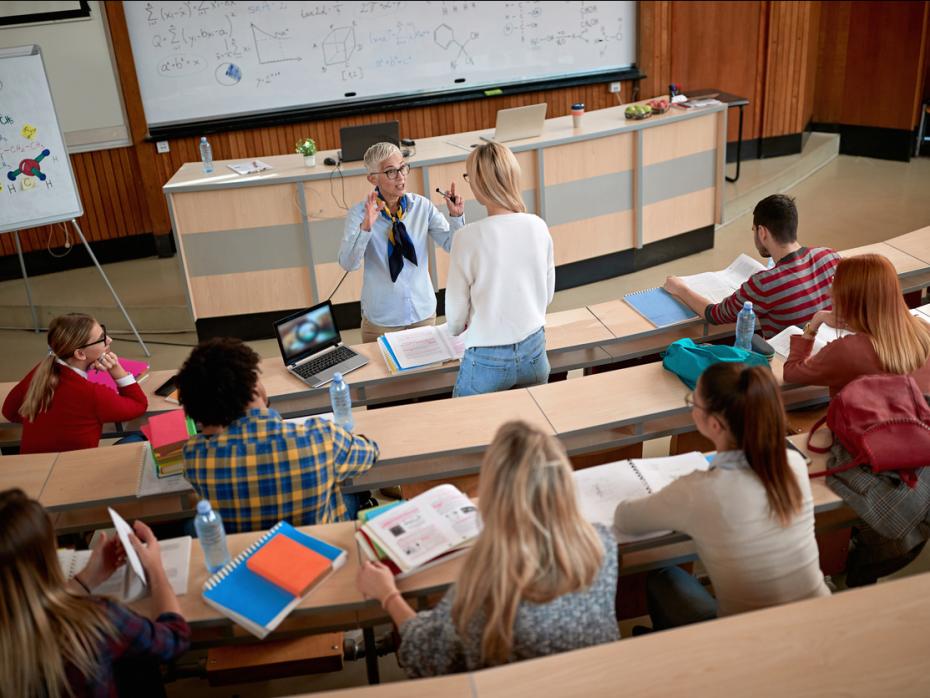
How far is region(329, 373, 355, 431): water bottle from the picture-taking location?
10.8ft

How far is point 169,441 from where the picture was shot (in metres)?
3.13

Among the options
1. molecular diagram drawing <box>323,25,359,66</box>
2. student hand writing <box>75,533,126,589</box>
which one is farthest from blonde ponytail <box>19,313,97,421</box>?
molecular diagram drawing <box>323,25,359,66</box>

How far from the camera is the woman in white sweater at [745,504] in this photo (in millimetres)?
2375

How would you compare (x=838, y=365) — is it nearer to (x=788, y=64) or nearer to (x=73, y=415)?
(x=73, y=415)

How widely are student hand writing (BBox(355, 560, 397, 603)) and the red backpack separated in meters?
1.48

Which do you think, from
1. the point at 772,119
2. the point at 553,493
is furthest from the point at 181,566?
the point at 772,119

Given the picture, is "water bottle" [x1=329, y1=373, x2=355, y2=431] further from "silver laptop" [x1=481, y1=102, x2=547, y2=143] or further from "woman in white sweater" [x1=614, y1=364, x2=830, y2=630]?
"silver laptop" [x1=481, y1=102, x2=547, y2=143]

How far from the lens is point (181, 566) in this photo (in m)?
2.67

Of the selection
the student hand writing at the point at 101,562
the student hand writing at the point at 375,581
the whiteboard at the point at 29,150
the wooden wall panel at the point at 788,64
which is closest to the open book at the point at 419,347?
the student hand writing at the point at 375,581

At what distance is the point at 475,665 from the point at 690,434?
1.86m

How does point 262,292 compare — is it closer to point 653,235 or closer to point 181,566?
point 653,235

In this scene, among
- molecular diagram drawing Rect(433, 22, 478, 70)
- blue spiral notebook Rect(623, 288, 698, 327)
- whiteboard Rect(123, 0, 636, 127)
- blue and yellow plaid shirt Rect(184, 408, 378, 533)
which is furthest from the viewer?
molecular diagram drawing Rect(433, 22, 478, 70)

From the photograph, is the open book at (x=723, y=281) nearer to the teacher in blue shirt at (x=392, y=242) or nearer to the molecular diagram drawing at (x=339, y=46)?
the teacher in blue shirt at (x=392, y=242)

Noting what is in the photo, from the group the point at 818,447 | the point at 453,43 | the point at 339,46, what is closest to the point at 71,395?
the point at 818,447
